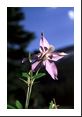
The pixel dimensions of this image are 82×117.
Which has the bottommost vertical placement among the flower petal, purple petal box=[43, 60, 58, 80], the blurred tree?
purple petal box=[43, 60, 58, 80]

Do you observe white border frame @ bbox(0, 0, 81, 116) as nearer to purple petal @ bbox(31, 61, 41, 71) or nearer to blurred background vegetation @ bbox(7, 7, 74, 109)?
blurred background vegetation @ bbox(7, 7, 74, 109)

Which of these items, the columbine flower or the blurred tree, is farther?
the blurred tree

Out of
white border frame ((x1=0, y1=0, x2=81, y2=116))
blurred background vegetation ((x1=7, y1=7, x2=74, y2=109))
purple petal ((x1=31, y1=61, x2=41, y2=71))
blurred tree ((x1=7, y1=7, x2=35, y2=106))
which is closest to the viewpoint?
purple petal ((x1=31, y1=61, x2=41, y2=71))

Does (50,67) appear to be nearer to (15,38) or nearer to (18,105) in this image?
(18,105)

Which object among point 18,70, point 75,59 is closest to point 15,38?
point 18,70

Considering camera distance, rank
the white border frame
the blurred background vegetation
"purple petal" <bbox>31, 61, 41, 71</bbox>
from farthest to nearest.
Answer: the blurred background vegetation → the white border frame → "purple petal" <bbox>31, 61, 41, 71</bbox>

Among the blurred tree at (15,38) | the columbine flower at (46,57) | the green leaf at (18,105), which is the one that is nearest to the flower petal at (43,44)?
the columbine flower at (46,57)

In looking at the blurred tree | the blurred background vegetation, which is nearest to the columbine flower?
the blurred background vegetation
